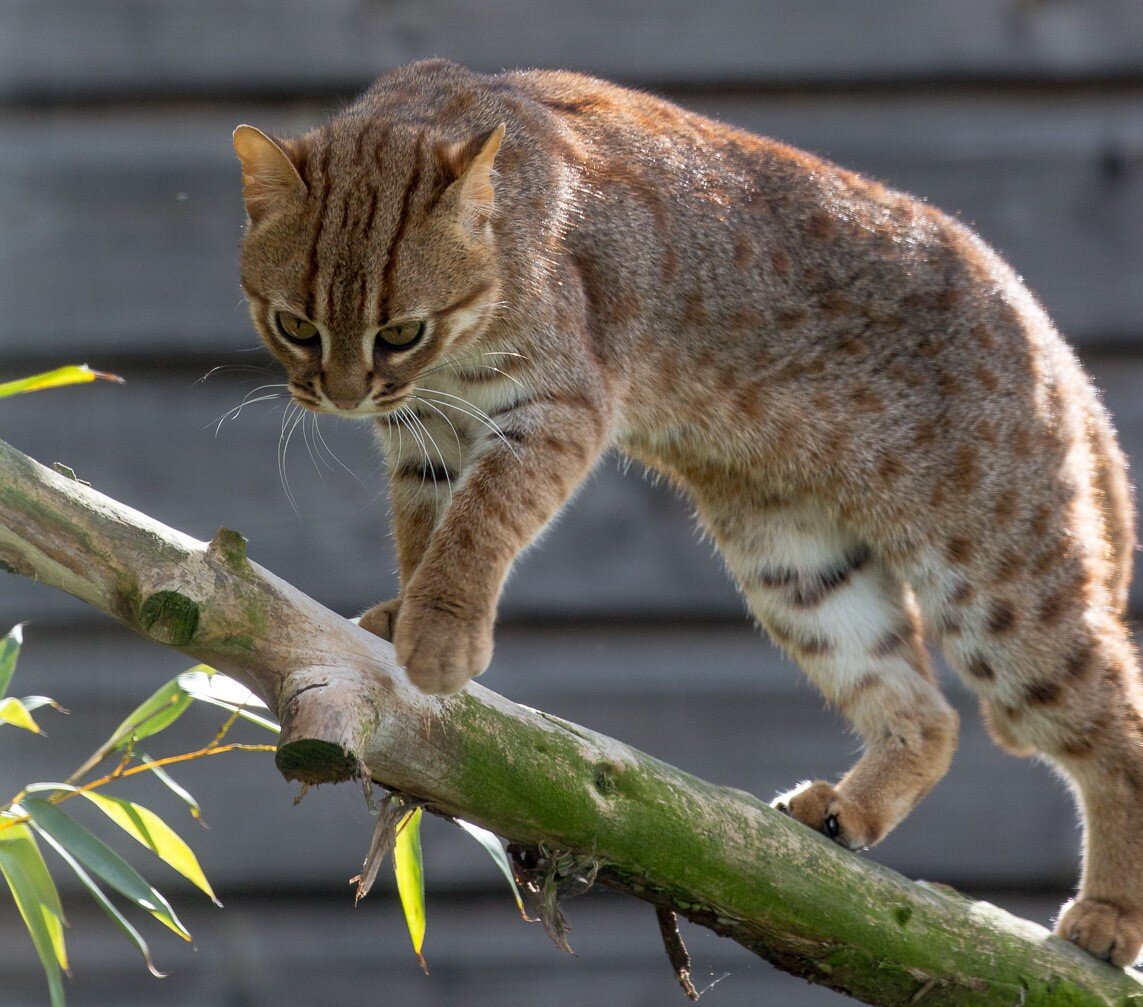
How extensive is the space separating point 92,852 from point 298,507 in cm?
142

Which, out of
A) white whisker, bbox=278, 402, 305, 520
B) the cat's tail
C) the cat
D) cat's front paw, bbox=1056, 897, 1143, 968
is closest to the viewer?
the cat

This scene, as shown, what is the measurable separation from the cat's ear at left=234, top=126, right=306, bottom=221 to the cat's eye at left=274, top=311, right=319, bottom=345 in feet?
0.52

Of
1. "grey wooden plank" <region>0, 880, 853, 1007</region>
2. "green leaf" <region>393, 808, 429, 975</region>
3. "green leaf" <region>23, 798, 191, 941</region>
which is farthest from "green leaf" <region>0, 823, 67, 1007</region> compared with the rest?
"grey wooden plank" <region>0, 880, 853, 1007</region>

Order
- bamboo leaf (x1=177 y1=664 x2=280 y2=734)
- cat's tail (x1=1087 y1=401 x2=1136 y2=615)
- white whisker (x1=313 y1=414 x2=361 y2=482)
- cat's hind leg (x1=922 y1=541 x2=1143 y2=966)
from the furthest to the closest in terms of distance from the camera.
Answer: white whisker (x1=313 y1=414 x2=361 y2=482)
cat's tail (x1=1087 y1=401 x2=1136 y2=615)
cat's hind leg (x1=922 y1=541 x2=1143 y2=966)
bamboo leaf (x1=177 y1=664 x2=280 y2=734)

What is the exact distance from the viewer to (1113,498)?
104 inches

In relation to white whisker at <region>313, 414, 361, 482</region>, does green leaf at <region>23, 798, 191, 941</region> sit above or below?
above

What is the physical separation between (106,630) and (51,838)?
144 cm

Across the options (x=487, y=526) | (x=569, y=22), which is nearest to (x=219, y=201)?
(x=569, y=22)

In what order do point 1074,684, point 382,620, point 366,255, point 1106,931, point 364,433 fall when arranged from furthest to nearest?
1. point 364,433
2. point 1074,684
3. point 1106,931
4. point 382,620
5. point 366,255

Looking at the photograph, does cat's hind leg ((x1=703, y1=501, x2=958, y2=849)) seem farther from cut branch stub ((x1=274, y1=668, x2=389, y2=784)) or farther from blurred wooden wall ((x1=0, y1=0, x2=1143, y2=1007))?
cut branch stub ((x1=274, y1=668, x2=389, y2=784))

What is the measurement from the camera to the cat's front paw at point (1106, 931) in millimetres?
2279

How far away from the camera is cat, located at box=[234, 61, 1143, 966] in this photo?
2164 mm

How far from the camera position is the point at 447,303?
2.01m

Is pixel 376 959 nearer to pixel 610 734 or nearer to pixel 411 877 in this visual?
pixel 610 734
